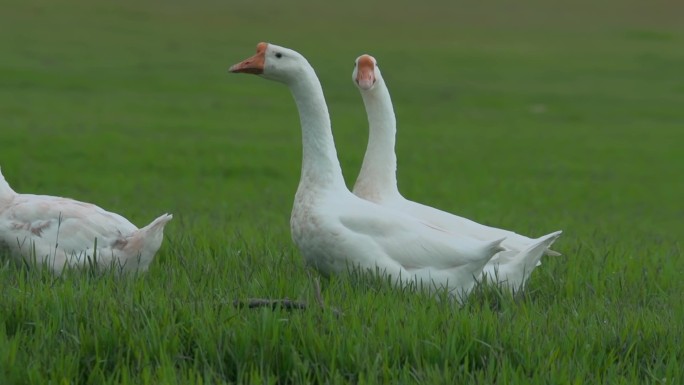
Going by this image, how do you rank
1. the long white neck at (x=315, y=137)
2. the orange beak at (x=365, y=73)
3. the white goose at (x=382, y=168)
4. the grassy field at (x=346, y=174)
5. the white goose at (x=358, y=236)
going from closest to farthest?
the grassy field at (x=346, y=174) → the white goose at (x=358, y=236) → the long white neck at (x=315, y=137) → the white goose at (x=382, y=168) → the orange beak at (x=365, y=73)

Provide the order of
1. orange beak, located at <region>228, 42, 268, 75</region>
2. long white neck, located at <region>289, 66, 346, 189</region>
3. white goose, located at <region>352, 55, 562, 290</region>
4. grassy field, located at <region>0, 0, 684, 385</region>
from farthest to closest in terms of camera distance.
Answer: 1. white goose, located at <region>352, 55, 562, 290</region>
2. long white neck, located at <region>289, 66, 346, 189</region>
3. orange beak, located at <region>228, 42, 268, 75</region>
4. grassy field, located at <region>0, 0, 684, 385</region>

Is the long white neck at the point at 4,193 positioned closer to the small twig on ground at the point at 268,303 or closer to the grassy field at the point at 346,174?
the grassy field at the point at 346,174

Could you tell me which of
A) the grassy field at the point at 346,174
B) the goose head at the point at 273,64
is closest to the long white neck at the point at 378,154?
the grassy field at the point at 346,174

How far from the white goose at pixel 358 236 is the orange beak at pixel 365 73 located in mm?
1529

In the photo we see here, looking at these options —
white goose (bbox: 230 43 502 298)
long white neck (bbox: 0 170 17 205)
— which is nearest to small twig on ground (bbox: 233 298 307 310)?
white goose (bbox: 230 43 502 298)

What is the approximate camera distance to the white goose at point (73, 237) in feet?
21.0

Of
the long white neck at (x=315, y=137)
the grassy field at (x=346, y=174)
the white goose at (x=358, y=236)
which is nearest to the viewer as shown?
the grassy field at (x=346, y=174)

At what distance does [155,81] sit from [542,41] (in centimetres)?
1795

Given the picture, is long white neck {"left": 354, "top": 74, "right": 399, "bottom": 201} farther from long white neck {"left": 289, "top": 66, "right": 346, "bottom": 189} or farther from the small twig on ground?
the small twig on ground

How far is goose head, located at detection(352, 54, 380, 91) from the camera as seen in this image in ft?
27.3

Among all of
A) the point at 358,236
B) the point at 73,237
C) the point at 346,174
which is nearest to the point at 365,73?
the point at 358,236

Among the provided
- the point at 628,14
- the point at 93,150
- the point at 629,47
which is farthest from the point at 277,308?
the point at 628,14

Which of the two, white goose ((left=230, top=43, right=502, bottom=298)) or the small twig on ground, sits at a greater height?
white goose ((left=230, top=43, right=502, bottom=298))

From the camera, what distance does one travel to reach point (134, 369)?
4758 millimetres
